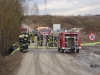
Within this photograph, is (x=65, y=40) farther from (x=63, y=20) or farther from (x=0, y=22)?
(x=63, y=20)

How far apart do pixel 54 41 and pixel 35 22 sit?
9887cm

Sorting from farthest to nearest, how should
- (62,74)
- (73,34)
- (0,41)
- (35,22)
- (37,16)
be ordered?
(37,16), (35,22), (73,34), (0,41), (62,74)

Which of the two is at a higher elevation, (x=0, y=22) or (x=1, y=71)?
(x=0, y=22)

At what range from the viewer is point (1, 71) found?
15.9 m

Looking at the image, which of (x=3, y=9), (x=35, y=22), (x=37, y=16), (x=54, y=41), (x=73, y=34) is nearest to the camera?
(x=3, y=9)

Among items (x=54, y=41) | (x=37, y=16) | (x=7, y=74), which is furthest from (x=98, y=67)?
(x=37, y=16)

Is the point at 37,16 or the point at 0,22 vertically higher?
the point at 37,16

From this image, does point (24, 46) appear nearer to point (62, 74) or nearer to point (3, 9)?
point (3, 9)

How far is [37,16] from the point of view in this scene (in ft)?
484

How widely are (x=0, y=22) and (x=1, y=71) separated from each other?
4450 mm

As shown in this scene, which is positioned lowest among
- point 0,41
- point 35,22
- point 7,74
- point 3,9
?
point 7,74

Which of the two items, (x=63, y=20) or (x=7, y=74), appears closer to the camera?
(x=7, y=74)

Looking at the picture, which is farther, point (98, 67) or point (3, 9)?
point (3, 9)

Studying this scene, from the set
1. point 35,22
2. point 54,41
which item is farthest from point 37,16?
point 54,41
